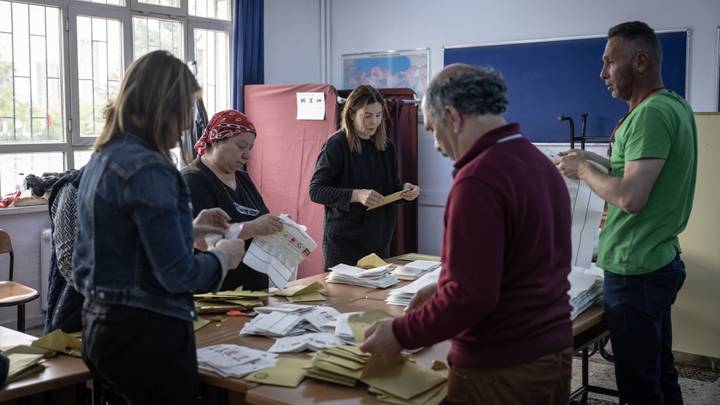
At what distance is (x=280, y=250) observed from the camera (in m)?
2.67

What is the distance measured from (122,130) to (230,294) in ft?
3.70

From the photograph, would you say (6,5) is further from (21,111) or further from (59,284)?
(59,284)

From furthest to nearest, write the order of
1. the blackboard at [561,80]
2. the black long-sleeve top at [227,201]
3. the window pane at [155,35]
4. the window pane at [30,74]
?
the window pane at [155,35] → the blackboard at [561,80] → the window pane at [30,74] → the black long-sleeve top at [227,201]

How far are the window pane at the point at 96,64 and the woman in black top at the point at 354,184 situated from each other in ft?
7.91

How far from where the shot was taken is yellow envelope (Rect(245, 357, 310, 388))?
189cm

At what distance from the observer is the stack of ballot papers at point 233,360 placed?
6.48 ft

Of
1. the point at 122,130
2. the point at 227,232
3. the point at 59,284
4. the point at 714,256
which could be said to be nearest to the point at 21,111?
the point at 59,284

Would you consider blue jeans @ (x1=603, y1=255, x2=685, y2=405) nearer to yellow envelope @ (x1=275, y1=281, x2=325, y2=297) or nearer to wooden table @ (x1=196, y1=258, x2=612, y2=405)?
wooden table @ (x1=196, y1=258, x2=612, y2=405)

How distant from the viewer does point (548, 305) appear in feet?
5.33

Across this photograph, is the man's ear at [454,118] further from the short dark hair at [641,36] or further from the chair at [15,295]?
the chair at [15,295]

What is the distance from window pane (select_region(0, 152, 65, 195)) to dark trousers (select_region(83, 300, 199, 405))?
3796 millimetres

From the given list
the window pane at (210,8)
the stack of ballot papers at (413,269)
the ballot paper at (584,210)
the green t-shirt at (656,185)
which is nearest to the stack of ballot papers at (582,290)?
the ballot paper at (584,210)

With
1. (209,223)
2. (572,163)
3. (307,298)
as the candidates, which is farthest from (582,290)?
(209,223)

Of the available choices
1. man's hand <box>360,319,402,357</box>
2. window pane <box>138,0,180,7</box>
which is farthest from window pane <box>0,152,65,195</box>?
man's hand <box>360,319,402,357</box>
